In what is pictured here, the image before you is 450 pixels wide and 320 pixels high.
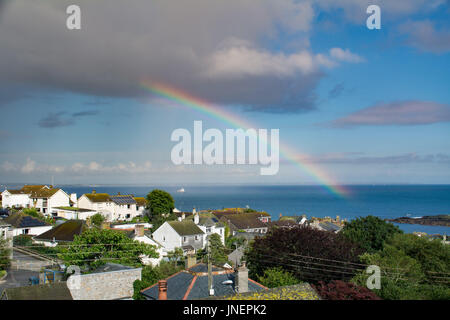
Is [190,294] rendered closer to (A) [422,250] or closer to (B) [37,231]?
(A) [422,250]

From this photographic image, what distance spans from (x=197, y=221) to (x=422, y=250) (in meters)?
36.3

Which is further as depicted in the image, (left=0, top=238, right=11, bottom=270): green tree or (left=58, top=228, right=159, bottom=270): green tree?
→ (left=0, top=238, right=11, bottom=270): green tree

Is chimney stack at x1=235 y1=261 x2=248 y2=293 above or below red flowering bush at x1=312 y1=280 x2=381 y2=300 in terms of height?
above

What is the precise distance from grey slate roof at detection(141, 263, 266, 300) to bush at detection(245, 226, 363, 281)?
601 cm

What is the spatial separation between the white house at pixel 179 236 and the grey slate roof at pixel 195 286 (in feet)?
77.1

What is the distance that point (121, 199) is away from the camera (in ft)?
234

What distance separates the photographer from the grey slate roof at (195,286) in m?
18.8

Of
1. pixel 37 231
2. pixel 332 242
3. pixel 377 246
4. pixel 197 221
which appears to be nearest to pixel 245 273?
pixel 332 242

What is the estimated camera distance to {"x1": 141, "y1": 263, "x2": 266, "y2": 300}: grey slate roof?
18.8 meters

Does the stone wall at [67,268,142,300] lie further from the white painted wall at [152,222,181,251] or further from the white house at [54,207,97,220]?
the white house at [54,207,97,220]

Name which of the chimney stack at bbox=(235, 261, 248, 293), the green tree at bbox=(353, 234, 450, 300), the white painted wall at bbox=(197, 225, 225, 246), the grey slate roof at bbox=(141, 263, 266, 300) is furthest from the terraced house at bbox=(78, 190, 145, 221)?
the chimney stack at bbox=(235, 261, 248, 293)

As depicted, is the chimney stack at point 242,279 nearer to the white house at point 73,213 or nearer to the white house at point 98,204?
the white house at point 73,213

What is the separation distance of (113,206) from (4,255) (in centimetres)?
4207

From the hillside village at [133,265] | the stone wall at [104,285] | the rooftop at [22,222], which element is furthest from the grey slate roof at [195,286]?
the rooftop at [22,222]
